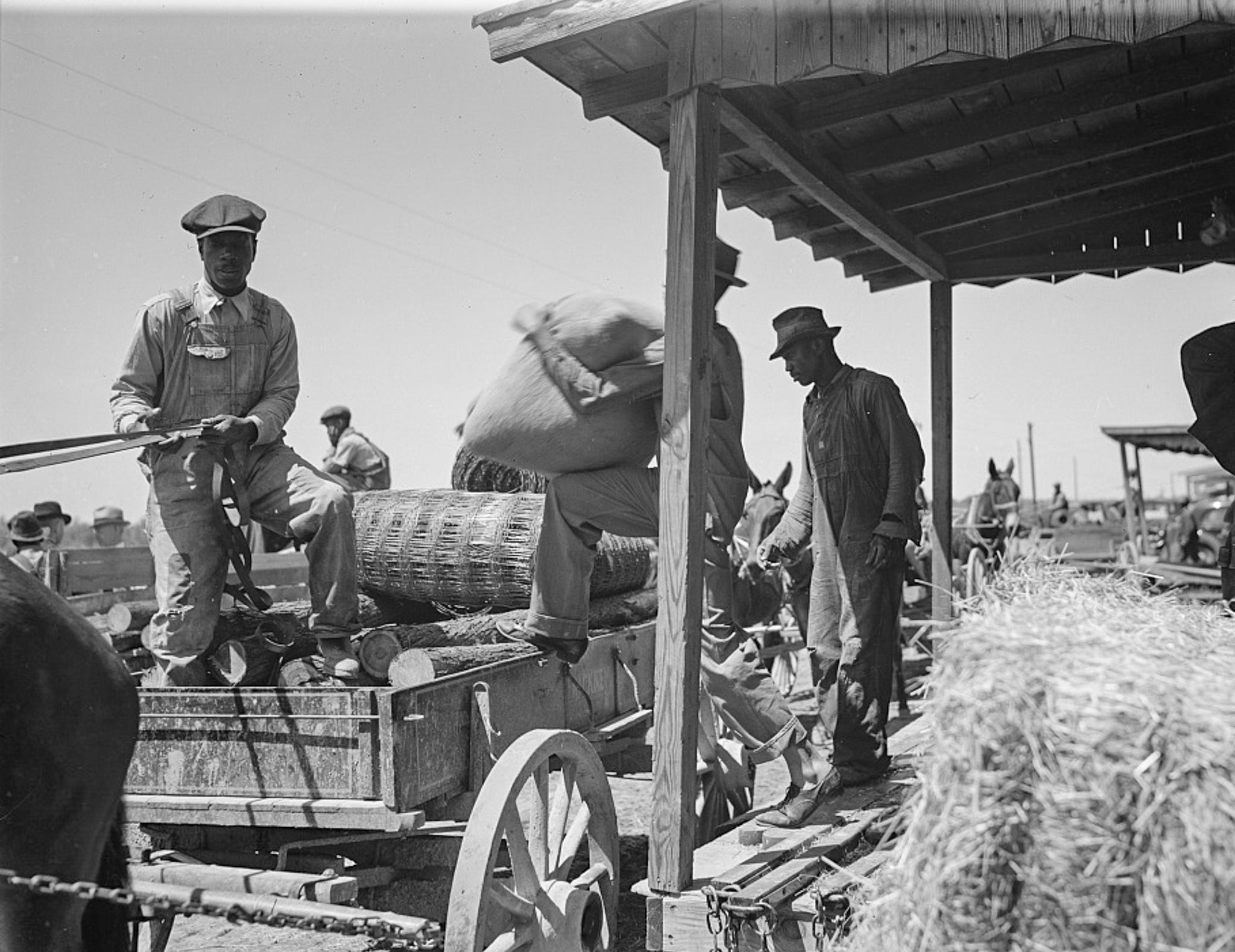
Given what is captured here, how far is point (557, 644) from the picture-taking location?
4.70 m

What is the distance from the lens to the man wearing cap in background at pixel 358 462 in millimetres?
11539

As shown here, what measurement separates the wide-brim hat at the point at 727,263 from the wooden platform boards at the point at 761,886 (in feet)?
7.30

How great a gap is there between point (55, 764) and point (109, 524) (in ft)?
35.7

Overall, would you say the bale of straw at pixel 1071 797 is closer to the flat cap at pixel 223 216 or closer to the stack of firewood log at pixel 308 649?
the stack of firewood log at pixel 308 649

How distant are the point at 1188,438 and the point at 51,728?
21.1 meters

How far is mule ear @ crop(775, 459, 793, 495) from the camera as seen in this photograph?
12195 millimetres

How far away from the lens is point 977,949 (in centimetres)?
203

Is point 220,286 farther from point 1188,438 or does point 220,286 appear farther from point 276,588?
point 1188,438

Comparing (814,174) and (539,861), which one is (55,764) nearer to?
(539,861)

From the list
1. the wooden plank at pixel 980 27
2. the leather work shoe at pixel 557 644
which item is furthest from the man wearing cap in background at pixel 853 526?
the wooden plank at pixel 980 27

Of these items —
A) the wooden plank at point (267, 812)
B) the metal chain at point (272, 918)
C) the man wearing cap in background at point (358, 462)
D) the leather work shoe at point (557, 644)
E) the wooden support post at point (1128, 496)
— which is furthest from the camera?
the wooden support post at point (1128, 496)

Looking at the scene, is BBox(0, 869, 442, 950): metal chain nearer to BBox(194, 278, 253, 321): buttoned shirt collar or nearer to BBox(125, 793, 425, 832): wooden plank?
BBox(125, 793, 425, 832): wooden plank

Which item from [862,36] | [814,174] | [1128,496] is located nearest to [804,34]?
[862,36]

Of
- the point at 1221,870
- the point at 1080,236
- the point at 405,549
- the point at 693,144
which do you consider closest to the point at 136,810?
the point at 405,549
